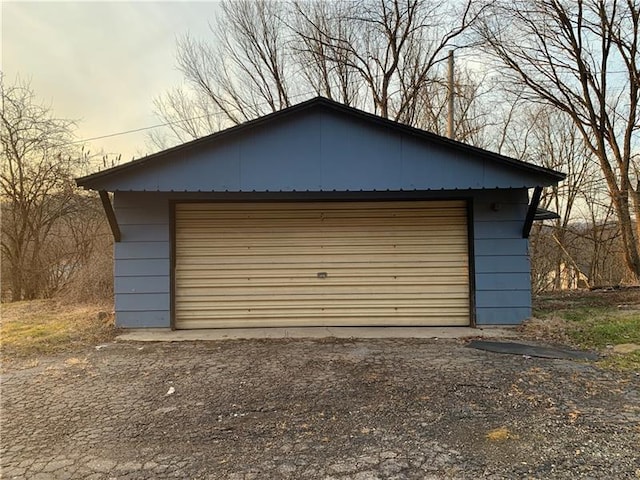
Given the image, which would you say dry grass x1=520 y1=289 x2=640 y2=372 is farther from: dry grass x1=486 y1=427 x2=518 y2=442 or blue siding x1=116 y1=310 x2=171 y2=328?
blue siding x1=116 y1=310 x2=171 y2=328

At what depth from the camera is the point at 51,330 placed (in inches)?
239

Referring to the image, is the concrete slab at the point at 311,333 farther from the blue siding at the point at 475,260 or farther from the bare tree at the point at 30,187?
the bare tree at the point at 30,187

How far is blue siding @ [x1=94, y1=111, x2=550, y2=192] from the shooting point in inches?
225

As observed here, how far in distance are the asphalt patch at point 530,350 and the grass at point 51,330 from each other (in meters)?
5.23

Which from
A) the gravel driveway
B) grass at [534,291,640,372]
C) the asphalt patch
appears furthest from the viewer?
the asphalt patch

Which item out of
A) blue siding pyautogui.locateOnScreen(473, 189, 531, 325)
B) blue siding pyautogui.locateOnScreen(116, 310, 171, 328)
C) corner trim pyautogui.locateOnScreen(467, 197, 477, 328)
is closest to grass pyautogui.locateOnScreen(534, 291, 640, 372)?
blue siding pyautogui.locateOnScreen(473, 189, 531, 325)

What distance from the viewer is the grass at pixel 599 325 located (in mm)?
4496

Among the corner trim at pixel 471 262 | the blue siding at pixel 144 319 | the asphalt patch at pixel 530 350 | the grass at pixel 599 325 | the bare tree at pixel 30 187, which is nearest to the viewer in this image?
the grass at pixel 599 325

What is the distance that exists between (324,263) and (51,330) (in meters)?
4.35

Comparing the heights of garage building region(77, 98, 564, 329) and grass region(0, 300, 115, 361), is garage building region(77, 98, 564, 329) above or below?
above

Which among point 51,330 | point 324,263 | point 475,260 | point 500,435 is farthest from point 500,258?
point 51,330

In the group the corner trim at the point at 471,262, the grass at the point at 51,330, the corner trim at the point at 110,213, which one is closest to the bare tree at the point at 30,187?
the grass at the point at 51,330

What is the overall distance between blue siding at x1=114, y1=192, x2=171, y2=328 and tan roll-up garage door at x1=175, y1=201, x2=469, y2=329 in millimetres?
322

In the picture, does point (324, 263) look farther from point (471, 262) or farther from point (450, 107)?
point (450, 107)
